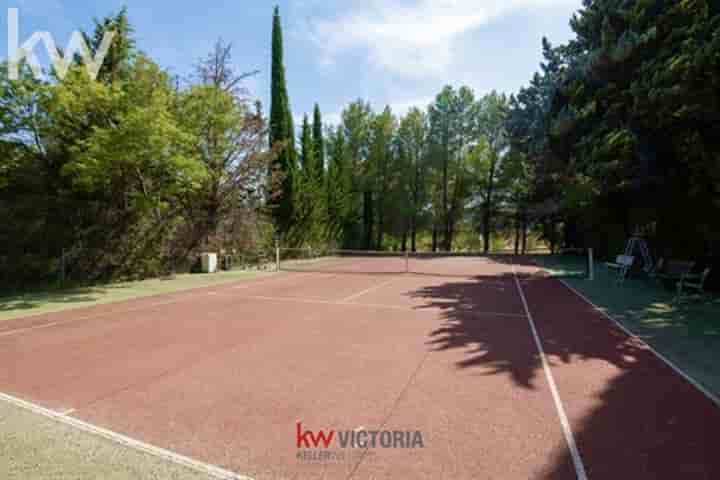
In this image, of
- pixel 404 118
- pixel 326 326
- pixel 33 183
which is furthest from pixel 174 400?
pixel 404 118

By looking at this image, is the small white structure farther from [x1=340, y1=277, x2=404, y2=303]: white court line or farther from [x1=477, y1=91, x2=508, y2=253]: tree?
[x1=477, y1=91, x2=508, y2=253]: tree

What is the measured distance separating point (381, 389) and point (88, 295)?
9.01 m

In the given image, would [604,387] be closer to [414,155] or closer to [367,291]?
[367,291]

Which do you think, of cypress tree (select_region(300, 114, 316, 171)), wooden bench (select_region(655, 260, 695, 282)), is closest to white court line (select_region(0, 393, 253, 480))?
wooden bench (select_region(655, 260, 695, 282))

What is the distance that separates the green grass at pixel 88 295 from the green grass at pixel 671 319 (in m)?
10.8

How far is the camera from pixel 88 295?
905 cm

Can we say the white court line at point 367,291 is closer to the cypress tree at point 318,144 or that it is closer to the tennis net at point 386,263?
the tennis net at point 386,263

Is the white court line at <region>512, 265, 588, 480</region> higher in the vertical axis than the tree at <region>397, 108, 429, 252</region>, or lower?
lower

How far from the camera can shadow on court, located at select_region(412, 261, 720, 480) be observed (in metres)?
2.56

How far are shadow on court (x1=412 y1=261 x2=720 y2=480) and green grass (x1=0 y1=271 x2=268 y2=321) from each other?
786 cm

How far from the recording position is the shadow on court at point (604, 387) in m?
2.56

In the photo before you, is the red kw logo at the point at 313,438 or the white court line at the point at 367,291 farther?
the white court line at the point at 367,291

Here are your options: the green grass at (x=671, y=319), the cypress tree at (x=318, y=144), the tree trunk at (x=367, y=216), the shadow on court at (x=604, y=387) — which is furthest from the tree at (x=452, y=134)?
the shadow on court at (x=604, y=387)

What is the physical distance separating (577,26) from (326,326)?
540 inches
